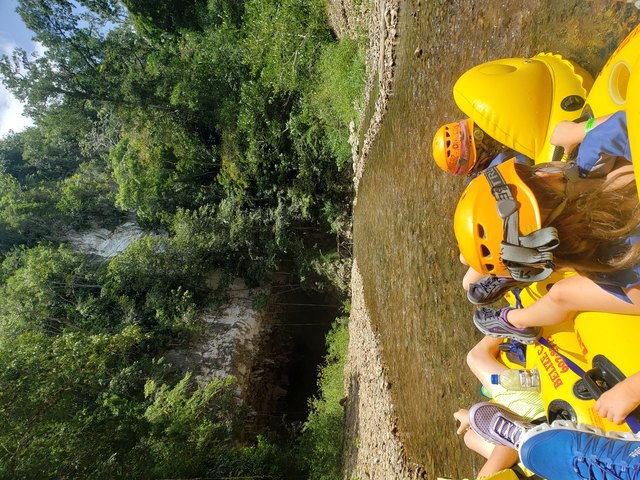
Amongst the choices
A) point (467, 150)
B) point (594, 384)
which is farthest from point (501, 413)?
point (467, 150)

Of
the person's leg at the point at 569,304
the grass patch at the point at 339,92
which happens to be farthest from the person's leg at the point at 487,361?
the grass patch at the point at 339,92

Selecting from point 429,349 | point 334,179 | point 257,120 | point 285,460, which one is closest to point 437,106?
point 429,349

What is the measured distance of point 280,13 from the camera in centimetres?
947

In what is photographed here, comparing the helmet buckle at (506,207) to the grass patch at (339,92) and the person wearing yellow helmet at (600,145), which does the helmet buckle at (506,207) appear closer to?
the person wearing yellow helmet at (600,145)

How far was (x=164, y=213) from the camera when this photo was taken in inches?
455

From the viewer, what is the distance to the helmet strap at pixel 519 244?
173cm

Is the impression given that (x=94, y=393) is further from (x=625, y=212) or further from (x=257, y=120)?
(x=625, y=212)

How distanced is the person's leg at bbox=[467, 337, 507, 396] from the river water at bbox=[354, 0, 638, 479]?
487 millimetres

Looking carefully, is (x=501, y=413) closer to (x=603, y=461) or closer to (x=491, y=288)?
(x=491, y=288)

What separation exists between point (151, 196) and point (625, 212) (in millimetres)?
11711

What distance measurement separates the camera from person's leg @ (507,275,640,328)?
72.2 inches

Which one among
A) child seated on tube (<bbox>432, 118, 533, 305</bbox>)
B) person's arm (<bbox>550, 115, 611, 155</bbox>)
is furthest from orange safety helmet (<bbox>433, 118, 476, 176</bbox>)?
person's arm (<bbox>550, 115, 611, 155</bbox>)

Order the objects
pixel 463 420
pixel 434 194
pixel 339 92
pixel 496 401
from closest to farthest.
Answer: pixel 496 401
pixel 463 420
pixel 434 194
pixel 339 92

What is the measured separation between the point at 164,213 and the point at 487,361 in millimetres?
10221
